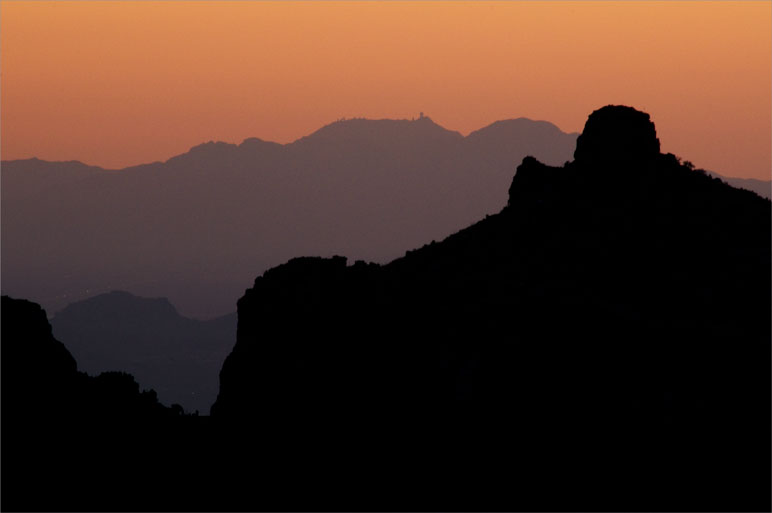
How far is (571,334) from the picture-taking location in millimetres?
59812

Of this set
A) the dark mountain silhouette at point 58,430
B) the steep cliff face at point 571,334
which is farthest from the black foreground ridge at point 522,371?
the dark mountain silhouette at point 58,430

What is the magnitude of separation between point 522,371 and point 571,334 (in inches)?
119

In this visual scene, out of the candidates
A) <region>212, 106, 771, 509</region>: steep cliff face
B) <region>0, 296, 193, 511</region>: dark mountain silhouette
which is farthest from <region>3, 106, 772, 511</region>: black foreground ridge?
<region>0, 296, 193, 511</region>: dark mountain silhouette

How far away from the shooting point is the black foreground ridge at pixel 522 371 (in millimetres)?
55094

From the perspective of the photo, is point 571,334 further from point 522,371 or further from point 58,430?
point 58,430

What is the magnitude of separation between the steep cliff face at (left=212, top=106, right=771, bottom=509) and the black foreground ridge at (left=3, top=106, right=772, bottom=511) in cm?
11

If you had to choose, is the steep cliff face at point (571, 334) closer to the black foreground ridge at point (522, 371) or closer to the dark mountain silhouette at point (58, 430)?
the black foreground ridge at point (522, 371)

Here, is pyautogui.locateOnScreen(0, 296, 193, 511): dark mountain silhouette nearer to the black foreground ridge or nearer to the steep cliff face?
the black foreground ridge

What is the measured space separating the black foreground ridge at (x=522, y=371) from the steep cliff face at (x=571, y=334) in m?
0.11

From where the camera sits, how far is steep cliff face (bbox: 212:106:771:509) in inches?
2162

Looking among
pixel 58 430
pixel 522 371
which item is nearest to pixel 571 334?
pixel 522 371

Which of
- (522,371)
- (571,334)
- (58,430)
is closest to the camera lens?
(522,371)

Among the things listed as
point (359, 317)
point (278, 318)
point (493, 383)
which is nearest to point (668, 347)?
point (493, 383)

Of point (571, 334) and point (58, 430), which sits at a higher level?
point (571, 334)
